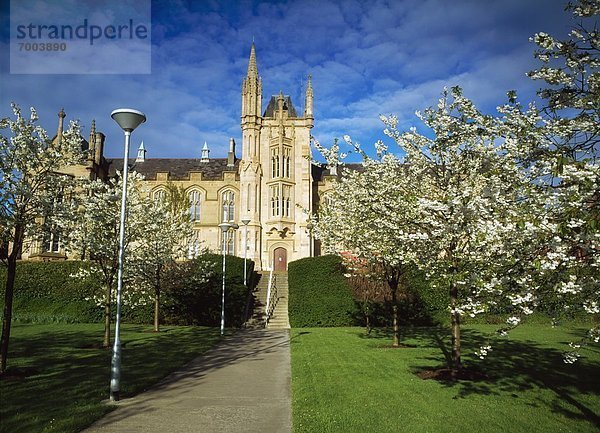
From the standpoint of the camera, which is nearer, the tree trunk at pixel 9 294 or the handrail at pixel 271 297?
the tree trunk at pixel 9 294

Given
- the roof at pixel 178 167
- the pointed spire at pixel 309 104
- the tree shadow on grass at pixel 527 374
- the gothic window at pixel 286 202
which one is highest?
the pointed spire at pixel 309 104

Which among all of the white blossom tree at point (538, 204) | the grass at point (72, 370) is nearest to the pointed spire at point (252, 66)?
the grass at point (72, 370)

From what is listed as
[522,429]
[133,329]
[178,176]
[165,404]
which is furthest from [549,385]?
[178,176]

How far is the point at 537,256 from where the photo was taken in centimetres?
674

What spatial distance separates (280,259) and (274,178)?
868 cm

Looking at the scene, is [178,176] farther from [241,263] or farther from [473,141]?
[473,141]

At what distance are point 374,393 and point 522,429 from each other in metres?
3.24

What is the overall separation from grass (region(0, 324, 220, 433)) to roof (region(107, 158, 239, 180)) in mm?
32150

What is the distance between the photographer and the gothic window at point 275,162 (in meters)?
46.6

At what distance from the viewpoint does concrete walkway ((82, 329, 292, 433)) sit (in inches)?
303

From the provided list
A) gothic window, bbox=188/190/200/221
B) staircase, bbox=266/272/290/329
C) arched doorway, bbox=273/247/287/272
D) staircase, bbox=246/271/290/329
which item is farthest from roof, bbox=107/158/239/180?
staircase, bbox=266/272/290/329

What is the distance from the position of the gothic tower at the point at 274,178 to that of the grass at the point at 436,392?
27.7m

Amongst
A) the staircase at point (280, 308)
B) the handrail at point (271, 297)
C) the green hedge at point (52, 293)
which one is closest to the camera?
the staircase at point (280, 308)

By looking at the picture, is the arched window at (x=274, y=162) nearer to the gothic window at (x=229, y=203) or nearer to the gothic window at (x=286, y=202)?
the gothic window at (x=286, y=202)
